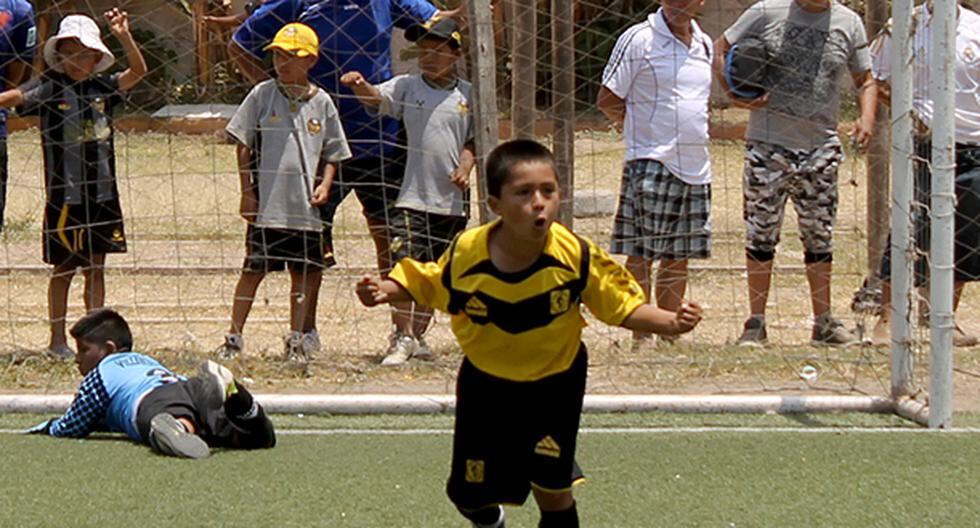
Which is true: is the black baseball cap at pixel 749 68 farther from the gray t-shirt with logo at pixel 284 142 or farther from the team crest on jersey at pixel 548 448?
the team crest on jersey at pixel 548 448

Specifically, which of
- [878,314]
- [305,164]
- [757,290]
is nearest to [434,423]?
[305,164]

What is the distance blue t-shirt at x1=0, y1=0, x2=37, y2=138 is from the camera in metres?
7.73

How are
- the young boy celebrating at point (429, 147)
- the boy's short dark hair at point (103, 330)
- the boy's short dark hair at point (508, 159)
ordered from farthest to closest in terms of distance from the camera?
the young boy celebrating at point (429, 147), the boy's short dark hair at point (103, 330), the boy's short dark hair at point (508, 159)

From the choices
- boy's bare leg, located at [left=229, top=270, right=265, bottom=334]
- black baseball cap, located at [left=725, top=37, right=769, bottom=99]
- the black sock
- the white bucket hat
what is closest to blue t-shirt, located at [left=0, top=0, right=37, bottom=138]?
the white bucket hat

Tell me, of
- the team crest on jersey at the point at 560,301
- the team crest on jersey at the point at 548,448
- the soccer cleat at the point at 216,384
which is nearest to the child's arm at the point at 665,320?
the team crest on jersey at the point at 560,301

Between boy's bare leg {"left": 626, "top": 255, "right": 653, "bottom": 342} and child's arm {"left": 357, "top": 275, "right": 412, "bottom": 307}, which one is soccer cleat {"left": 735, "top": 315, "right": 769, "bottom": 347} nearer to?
boy's bare leg {"left": 626, "top": 255, "right": 653, "bottom": 342}

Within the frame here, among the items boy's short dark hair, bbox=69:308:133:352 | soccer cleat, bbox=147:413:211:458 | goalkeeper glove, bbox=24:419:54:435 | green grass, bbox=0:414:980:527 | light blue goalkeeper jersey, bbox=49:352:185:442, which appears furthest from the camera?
boy's short dark hair, bbox=69:308:133:352

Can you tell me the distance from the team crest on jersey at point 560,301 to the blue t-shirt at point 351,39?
11.4 ft

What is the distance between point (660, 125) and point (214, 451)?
2845mm

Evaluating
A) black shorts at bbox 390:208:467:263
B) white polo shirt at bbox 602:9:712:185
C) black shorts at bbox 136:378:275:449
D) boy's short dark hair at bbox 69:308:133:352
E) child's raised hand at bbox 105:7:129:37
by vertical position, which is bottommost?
black shorts at bbox 136:378:275:449

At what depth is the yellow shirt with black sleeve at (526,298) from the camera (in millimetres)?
4391

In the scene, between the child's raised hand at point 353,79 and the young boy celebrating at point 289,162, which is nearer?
the child's raised hand at point 353,79

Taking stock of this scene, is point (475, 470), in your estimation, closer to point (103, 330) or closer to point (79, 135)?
point (103, 330)

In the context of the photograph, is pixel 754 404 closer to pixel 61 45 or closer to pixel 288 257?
pixel 288 257
